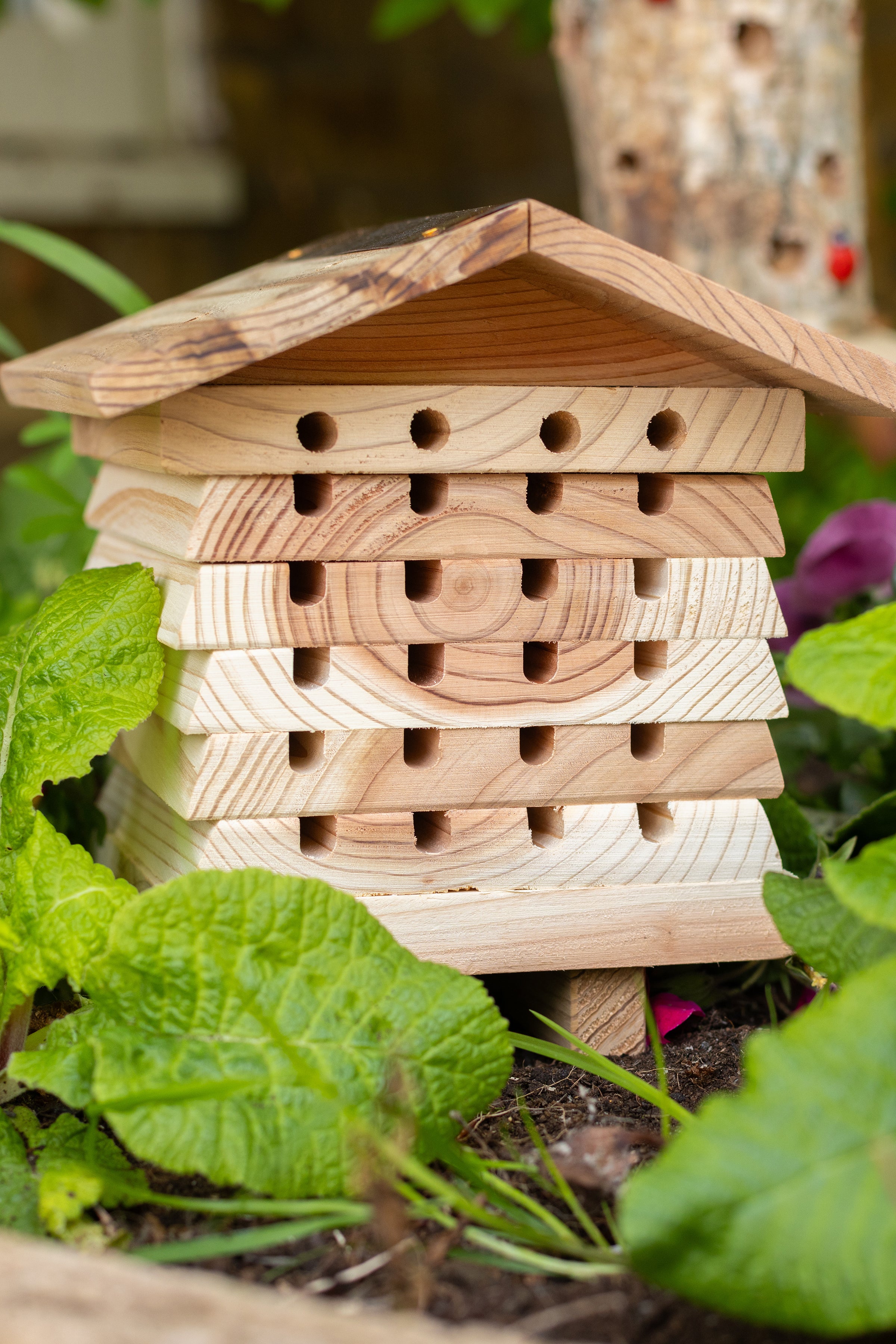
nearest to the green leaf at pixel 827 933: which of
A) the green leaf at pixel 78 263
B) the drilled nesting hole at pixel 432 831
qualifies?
the drilled nesting hole at pixel 432 831

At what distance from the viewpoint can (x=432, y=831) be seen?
1.17m

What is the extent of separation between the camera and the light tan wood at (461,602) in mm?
1064

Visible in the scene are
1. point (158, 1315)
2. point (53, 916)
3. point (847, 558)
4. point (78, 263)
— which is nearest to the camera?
point (158, 1315)

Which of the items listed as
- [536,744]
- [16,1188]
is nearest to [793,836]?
[536,744]

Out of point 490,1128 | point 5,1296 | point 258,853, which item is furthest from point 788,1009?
point 5,1296

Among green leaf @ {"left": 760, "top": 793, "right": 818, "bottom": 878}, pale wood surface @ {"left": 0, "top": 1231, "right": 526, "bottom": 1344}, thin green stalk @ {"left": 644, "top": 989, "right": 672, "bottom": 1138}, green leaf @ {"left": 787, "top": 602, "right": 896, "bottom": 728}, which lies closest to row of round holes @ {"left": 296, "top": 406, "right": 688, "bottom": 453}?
green leaf @ {"left": 787, "top": 602, "right": 896, "bottom": 728}

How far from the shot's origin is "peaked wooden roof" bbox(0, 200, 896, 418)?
0.96 meters

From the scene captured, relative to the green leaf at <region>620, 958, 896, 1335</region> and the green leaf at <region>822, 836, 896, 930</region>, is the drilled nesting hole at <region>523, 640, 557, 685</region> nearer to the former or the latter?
the green leaf at <region>822, 836, 896, 930</region>

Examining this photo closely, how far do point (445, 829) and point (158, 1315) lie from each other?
0.58 m

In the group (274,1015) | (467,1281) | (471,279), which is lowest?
(467,1281)

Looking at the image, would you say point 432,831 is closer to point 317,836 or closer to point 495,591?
point 317,836

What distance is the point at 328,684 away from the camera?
1090mm

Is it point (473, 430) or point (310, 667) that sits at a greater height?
point (473, 430)

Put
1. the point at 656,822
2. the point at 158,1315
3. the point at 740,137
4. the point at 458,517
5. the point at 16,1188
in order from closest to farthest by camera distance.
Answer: the point at 158,1315
the point at 16,1188
the point at 458,517
the point at 656,822
the point at 740,137
